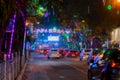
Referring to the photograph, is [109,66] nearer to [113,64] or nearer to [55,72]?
[113,64]

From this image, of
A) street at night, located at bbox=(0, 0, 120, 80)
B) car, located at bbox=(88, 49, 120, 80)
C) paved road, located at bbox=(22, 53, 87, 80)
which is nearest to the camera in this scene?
car, located at bbox=(88, 49, 120, 80)

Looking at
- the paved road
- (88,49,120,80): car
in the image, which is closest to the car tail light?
(88,49,120,80): car

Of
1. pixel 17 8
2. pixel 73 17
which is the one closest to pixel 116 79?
pixel 17 8

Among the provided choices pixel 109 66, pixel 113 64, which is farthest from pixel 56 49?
pixel 113 64

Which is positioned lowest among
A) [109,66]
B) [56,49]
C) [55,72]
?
[55,72]

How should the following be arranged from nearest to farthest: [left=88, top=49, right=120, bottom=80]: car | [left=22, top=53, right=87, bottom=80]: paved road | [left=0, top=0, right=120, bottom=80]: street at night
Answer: [left=88, top=49, right=120, bottom=80]: car
[left=0, top=0, right=120, bottom=80]: street at night
[left=22, top=53, right=87, bottom=80]: paved road

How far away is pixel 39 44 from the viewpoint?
468ft

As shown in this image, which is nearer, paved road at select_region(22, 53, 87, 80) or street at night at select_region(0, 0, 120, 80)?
street at night at select_region(0, 0, 120, 80)

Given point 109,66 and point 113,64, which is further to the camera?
point 109,66

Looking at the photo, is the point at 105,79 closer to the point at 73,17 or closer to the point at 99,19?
the point at 99,19

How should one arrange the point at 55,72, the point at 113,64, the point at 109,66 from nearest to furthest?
1. the point at 113,64
2. the point at 109,66
3. the point at 55,72

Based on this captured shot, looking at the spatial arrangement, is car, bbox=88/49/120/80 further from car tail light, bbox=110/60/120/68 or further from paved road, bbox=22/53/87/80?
paved road, bbox=22/53/87/80

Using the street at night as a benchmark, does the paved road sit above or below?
below

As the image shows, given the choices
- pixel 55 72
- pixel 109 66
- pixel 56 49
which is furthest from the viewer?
pixel 56 49
